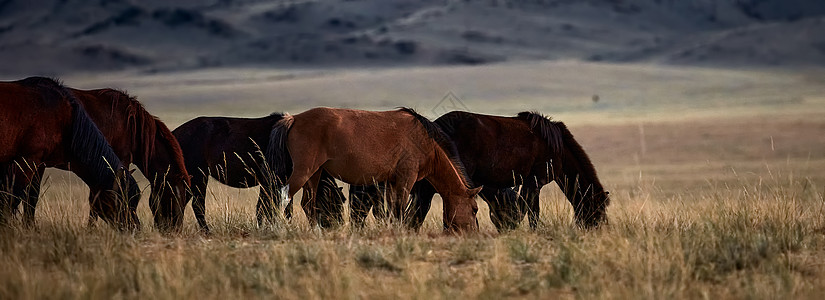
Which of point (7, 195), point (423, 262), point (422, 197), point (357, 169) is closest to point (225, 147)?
point (422, 197)

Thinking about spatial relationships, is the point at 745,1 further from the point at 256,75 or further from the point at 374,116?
the point at 374,116

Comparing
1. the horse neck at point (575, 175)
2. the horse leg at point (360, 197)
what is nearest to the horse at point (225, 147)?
the horse leg at point (360, 197)

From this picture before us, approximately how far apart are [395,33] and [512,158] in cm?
12250

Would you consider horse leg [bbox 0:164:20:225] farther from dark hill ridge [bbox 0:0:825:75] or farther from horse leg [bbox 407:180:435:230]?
dark hill ridge [bbox 0:0:825:75]

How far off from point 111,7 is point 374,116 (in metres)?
153

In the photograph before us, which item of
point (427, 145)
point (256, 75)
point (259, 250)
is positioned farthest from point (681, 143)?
point (256, 75)

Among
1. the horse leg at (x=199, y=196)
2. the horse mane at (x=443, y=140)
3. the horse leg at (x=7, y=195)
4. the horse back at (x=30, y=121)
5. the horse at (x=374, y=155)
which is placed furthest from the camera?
the horse leg at (x=199, y=196)

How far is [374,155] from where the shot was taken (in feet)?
30.7

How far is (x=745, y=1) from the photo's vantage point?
15450 cm

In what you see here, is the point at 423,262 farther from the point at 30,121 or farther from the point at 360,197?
the point at 360,197

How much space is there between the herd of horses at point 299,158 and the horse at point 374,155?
12mm

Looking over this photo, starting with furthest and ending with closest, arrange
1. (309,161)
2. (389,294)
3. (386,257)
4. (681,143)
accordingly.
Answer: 1. (681,143)
2. (309,161)
3. (386,257)
4. (389,294)

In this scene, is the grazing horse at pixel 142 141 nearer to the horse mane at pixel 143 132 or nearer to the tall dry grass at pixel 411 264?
the horse mane at pixel 143 132

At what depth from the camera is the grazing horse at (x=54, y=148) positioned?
815 cm
